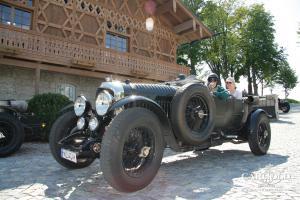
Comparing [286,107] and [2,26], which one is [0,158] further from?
[286,107]

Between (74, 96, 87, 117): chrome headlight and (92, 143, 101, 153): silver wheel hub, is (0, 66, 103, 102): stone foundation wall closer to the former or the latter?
(74, 96, 87, 117): chrome headlight

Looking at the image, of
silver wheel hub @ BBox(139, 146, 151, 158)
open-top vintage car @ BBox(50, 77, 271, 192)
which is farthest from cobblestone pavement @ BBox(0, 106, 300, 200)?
silver wheel hub @ BBox(139, 146, 151, 158)

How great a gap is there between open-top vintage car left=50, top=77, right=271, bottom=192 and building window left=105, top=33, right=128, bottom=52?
13.0 meters

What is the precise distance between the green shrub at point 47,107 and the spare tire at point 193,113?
5554 mm

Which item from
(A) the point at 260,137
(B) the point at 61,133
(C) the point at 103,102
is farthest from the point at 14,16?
(A) the point at 260,137

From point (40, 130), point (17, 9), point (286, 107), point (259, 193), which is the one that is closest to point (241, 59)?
point (286, 107)

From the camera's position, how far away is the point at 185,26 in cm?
1988

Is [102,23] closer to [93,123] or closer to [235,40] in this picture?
[93,123]

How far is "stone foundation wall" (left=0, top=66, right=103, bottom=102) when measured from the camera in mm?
13297

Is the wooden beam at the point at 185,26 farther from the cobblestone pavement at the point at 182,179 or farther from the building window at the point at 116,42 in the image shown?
the cobblestone pavement at the point at 182,179

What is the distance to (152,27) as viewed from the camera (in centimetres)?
1961

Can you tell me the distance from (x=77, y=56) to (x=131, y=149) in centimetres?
1111

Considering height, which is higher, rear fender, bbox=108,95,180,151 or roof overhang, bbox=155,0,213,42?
roof overhang, bbox=155,0,213,42

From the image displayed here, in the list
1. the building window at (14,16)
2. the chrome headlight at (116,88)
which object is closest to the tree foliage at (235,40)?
the building window at (14,16)
